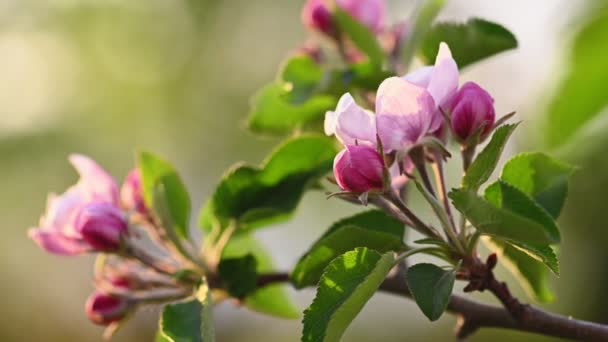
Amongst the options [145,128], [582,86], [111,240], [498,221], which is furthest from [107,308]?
[145,128]

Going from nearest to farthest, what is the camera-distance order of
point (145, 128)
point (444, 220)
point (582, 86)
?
point (444, 220), point (582, 86), point (145, 128)

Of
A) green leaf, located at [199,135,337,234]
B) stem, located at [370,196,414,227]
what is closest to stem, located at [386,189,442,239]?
stem, located at [370,196,414,227]

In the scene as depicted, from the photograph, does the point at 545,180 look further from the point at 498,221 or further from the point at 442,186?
the point at 498,221

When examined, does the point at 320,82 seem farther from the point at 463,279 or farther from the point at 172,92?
the point at 172,92

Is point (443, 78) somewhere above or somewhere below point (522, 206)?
above

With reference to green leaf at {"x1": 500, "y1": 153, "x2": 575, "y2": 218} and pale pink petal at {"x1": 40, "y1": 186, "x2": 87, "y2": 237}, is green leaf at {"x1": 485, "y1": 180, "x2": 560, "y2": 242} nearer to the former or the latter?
green leaf at {"x1": 500, "y1": 153, "x2": 575, "y2": 218}
